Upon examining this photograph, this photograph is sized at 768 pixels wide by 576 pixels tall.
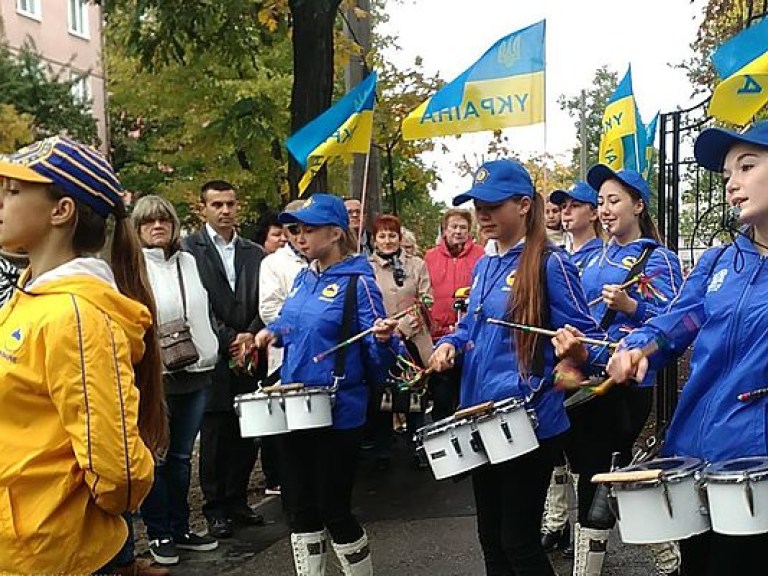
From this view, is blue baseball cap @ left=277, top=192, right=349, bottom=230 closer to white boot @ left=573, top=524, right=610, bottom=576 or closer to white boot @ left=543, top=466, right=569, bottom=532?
white boot @ left=573, top=524, right=610, bottom=576

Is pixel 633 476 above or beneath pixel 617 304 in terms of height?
beneath

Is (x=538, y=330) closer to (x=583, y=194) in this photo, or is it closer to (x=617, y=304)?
(x=617, y=304)

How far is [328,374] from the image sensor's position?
4.70 meters

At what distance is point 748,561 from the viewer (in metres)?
2.96

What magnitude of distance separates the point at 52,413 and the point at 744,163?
2201 mm

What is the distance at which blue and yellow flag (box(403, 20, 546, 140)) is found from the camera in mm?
5711

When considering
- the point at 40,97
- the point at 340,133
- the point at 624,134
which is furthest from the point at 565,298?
the point at 40,97

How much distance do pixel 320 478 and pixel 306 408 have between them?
1.24 feet

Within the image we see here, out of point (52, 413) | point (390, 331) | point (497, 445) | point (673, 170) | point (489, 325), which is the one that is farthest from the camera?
point (673, 170)

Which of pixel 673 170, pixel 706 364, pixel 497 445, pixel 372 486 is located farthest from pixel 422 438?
pixel 673 170

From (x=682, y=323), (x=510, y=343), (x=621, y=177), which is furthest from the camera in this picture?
(x=621, y=177)

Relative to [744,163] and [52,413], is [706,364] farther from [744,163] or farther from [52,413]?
[52,413]

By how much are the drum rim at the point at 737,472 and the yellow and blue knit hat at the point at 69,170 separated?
190cm

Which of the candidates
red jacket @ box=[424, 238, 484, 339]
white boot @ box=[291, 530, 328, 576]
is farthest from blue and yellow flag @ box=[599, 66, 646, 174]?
white boot @ box=[291, 530, 328, 576]
